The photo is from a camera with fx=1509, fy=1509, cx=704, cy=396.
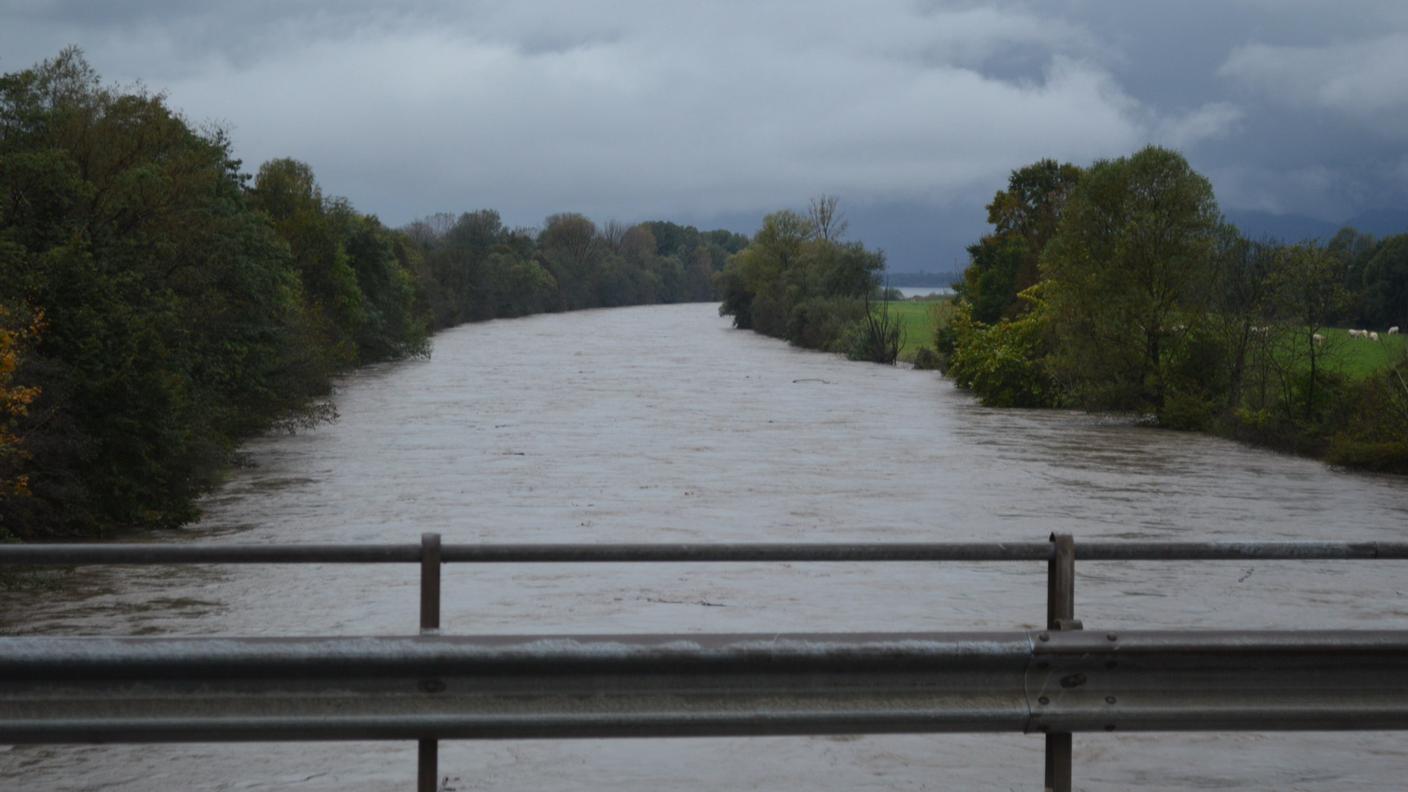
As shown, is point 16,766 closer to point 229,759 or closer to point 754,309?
point 229,759

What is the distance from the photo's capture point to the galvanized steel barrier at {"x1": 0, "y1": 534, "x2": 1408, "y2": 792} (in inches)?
168

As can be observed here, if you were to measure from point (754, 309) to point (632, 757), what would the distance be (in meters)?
102

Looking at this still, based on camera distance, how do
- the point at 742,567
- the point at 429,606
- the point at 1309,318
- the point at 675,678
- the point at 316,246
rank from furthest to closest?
the point at 316,246
the point at 1309,318
the point at 742,567
the point at 429,606
the point at 675,678

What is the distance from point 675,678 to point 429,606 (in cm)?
78

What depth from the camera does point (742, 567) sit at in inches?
703

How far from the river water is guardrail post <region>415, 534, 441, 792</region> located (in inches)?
94.8

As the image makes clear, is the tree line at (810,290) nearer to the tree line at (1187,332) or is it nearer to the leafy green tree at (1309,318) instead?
the tree line at (1187,332)

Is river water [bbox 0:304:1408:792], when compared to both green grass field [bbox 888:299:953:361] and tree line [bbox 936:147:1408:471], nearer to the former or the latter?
tree line [bbox 936:147:1408:471]

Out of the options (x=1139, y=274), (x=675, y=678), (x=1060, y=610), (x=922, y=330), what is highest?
(x=1139, y=274)

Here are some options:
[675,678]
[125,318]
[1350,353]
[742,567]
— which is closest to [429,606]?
[675,678]

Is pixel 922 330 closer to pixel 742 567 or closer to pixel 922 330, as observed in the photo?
pixel 922 330

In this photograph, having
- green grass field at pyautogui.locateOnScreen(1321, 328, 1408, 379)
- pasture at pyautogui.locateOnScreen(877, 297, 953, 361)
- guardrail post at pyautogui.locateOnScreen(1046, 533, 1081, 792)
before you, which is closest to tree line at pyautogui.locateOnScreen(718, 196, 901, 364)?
pasture at pyautogui.locateOnScreen(877, 297, 953, 361)

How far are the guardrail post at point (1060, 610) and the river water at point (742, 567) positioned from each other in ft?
7.57

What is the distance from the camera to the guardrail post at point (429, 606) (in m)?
4.46
